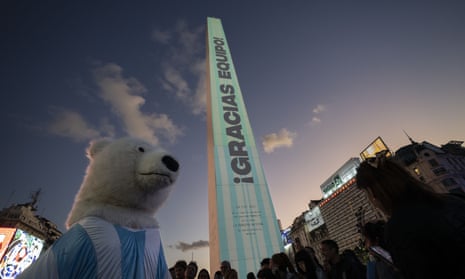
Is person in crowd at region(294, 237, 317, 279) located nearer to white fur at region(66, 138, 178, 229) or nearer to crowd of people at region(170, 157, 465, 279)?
crowd of people at region(170, 157, 465, 279)

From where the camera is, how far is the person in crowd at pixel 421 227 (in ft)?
2.55

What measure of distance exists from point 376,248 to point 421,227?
3.01ft

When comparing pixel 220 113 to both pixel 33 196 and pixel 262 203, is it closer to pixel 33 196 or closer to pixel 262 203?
pixel 262 203

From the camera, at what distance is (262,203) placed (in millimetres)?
7434

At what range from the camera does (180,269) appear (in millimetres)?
3377

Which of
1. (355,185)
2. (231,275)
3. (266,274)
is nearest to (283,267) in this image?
(266,274)

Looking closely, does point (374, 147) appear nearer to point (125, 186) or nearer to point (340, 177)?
point (340, 177)

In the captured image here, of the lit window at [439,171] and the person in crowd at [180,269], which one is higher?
the lit window at [439,171]

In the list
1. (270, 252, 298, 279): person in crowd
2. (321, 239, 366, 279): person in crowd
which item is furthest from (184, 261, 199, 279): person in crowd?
(321, 239, 366, 279): person in crowd

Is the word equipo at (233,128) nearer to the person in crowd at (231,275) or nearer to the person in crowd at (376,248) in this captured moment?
the person in crowd at (231,275)

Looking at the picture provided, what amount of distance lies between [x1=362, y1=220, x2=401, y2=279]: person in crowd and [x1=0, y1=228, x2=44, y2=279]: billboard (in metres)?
18.7

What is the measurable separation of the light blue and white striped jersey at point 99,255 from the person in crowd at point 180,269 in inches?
107

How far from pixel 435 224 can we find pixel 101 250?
54.7 inches

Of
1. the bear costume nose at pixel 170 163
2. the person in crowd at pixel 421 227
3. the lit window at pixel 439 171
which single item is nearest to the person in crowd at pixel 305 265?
the person in crowd at pixel 421 227
